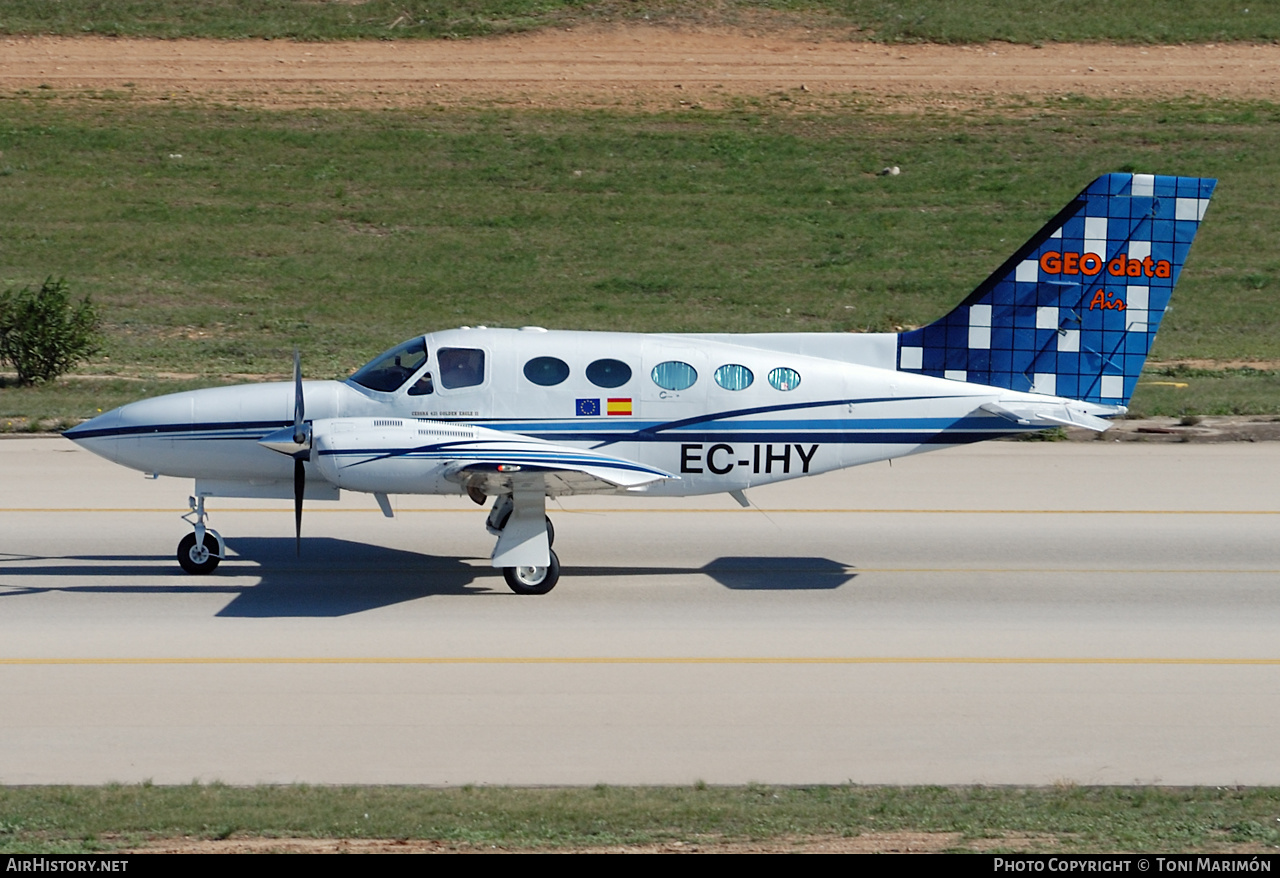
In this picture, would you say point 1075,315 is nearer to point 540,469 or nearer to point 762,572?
point 762,572

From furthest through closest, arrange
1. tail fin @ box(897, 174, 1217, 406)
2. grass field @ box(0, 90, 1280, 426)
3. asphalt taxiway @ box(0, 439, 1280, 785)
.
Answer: grass field @ box(0, 90, 1280, 426) → tail fin @ box(897, 174, 1217, 406) → asphalt taxiway @ box(0, 439, 1280, 785)

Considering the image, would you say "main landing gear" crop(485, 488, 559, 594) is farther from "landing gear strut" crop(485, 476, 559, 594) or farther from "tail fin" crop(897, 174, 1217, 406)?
"tail fin" crop(897, 174, 1217, 406)

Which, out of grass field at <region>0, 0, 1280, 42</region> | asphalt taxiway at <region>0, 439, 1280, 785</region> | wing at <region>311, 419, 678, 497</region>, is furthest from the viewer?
grass field at <region>0, 0, 1280, 42</region>

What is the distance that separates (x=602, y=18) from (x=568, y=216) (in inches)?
486

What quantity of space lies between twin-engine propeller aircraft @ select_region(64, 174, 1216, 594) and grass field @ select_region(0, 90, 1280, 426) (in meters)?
14.1

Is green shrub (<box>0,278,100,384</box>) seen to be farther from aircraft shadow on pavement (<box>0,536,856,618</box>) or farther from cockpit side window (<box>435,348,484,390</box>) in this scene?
cockpit side window (<box>435,348,484,390</box>)

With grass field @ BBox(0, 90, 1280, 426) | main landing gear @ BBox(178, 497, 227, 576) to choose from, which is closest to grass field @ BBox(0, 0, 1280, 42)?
grass field @ BBox(0, 90, 1280, 426)

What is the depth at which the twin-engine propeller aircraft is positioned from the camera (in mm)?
14586

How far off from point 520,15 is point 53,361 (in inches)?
1035

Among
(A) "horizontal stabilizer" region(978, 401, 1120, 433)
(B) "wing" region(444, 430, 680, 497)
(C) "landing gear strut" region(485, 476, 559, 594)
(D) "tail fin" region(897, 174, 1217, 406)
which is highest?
(D) "tail fin" region(897, 174, 1217, 406)

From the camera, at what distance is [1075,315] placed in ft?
52.6

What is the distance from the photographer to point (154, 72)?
150ft

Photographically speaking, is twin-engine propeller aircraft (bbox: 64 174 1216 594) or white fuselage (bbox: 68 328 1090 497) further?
white fuselage (bbox: 68 328 1090 497)

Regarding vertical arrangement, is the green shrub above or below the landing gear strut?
above
